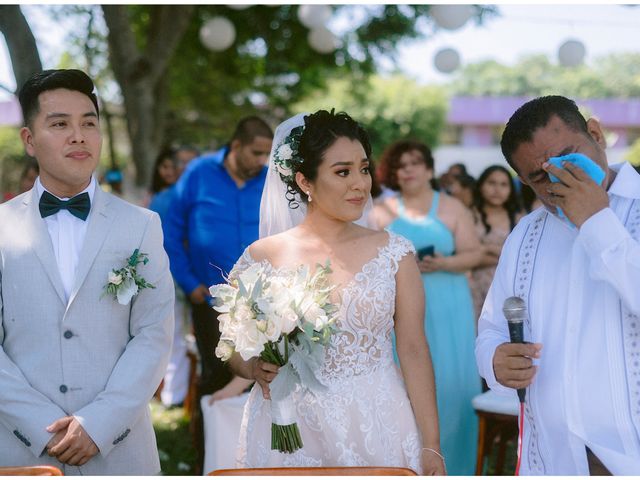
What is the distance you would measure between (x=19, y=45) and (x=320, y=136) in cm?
282

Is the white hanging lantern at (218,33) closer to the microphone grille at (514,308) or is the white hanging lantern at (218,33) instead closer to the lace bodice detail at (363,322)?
the lace bodice detail at (363,322)

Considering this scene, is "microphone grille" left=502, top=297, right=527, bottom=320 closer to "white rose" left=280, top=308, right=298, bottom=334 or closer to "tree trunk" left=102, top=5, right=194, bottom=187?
"white rose" left=280, top=308, right=298, bottom=334

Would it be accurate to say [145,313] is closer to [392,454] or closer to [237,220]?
[392,454]

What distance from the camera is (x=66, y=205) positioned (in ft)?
10.7

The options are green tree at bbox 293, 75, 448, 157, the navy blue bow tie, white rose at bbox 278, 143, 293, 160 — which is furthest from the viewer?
green tree at bbox 293, 75, 448, 157

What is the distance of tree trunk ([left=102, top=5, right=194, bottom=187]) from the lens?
32.6ft

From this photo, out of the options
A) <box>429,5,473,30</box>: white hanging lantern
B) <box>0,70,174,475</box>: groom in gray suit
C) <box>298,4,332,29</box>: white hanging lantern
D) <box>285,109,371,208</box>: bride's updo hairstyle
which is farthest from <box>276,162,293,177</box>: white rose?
<box>298,4,332,29</box>: white hanging lantern

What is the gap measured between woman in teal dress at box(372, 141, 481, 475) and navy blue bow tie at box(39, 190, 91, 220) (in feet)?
8.94

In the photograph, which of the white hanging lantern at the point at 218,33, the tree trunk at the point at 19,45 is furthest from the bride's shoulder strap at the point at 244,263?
the white hanging lantern at the point at 218,33

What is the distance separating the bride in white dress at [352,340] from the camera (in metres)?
3.26

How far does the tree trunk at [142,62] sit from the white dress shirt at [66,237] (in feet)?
23.1

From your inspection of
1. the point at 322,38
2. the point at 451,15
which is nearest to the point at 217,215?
the point at 451,15

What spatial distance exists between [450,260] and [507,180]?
2317mm

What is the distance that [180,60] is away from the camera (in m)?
16.5
